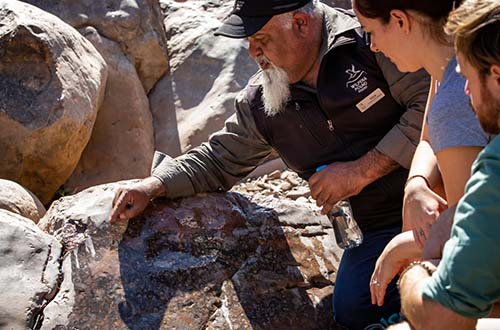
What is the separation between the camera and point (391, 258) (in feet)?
9.80

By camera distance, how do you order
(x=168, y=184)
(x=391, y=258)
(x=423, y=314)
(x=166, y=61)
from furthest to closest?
(x=166, y=61) < (x=168, y=184) < (x=391, y=258) < (x=423, y=314)

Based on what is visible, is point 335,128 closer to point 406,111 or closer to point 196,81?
point 406,111

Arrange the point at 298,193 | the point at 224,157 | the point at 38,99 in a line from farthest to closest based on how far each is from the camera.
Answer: the point at 298,193 < the point at 38,99 < the point at 224,157

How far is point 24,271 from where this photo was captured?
3684mm

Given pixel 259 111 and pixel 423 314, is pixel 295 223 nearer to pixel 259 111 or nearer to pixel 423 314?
pixel 259 111

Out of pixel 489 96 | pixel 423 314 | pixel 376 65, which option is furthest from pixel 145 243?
pixel 489 96

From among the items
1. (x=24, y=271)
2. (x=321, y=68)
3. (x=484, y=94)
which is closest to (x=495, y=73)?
(x=484, y=94)

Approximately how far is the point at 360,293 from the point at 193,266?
75cm

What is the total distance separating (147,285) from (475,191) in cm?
208

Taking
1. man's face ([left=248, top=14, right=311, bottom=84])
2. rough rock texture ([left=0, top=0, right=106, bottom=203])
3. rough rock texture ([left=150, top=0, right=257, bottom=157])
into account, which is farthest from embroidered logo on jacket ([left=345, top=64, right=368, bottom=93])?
rough rock texture ([left=150, top=0, right=257, bottom=157])

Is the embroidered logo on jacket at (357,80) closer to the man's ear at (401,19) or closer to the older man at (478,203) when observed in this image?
the man's ear at (401,19)

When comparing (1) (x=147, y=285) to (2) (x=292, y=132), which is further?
(2) (x=292, y=132)

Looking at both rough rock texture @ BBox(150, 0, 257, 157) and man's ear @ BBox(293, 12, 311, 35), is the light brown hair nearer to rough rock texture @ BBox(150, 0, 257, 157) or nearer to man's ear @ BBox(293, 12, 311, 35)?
man's ear @ BBox(293, 12, 311, 35)

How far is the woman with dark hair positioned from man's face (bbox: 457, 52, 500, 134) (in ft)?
1.26
